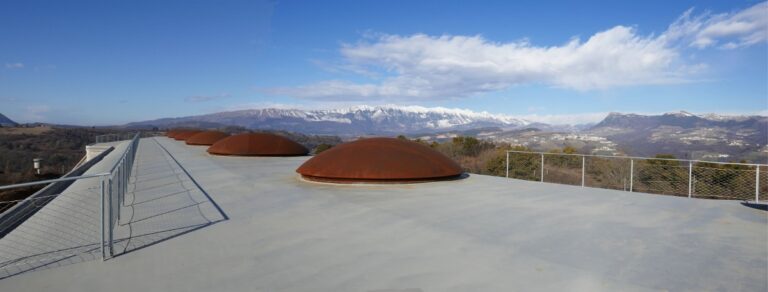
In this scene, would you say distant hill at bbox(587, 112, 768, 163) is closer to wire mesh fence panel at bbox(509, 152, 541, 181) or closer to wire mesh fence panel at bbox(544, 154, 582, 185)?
wire mesh fence panel at bbox(544, 154, 582, 185)

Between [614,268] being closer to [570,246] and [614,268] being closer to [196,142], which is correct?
[570,246]

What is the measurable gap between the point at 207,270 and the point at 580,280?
3750 mm

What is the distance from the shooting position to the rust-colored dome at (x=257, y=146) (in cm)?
2238

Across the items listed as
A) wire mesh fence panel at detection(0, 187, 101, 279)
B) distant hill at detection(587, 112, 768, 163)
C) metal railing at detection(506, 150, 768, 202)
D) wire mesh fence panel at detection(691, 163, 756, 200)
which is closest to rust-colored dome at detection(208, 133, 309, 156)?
metal railing at detection(506, 150, 768, 202)

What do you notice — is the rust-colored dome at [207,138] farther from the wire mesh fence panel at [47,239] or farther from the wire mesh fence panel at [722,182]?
the wire mesh fence panel at [722,182]

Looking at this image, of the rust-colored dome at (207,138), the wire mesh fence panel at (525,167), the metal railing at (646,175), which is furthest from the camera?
the rust-colored dome at (207,138)

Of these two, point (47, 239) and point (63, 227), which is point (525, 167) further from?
point (47, 239)

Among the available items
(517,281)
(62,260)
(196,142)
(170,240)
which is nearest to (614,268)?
(517,281)

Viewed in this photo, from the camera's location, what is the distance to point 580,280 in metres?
4.48

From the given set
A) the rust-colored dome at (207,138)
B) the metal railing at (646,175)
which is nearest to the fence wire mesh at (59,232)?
the metal railing at (646,175)

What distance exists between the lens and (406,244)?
5.74 m

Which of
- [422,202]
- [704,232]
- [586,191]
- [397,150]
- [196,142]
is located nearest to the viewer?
[704,232]

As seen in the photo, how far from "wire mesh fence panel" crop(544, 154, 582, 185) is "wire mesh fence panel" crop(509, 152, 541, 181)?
19.8 inches

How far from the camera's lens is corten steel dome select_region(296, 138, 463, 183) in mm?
11344
